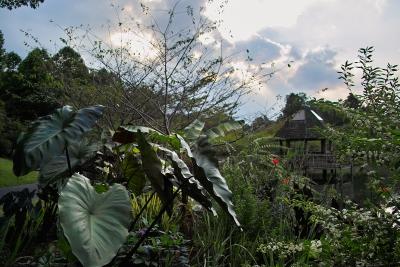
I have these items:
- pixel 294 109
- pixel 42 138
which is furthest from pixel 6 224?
pixel 294 109

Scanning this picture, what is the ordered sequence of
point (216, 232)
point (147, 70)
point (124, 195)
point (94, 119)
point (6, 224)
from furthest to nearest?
1. point (147, 70)
2. point (216, 232)
3. point (6, 224)
4. point (94, 119)
5. point (124, 195)

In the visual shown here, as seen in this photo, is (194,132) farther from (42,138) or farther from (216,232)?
(42,138)

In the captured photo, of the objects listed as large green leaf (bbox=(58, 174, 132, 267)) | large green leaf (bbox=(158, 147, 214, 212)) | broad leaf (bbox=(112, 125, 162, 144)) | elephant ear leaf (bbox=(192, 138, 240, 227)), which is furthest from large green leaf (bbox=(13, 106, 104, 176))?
elephant ear leaf (bbox=(192, 138, 240, 227))

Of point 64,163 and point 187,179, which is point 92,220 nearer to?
point 187,179

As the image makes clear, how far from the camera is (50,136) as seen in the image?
2.37m

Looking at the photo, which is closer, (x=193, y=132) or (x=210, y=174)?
(x=210, y=174)

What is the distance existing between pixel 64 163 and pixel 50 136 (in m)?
0.85

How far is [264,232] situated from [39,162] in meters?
2.28

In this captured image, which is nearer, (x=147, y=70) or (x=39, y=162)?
(x=39, y=162)

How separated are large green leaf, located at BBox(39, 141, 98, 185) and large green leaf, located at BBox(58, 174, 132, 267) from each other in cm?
101

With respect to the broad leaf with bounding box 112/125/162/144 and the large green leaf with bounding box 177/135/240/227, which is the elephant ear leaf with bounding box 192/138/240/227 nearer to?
the large green leaf with bounding box 177/135/240/227

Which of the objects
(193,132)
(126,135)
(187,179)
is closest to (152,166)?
(187,179)

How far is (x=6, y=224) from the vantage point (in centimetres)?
316

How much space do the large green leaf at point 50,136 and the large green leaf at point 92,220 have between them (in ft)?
1.05
